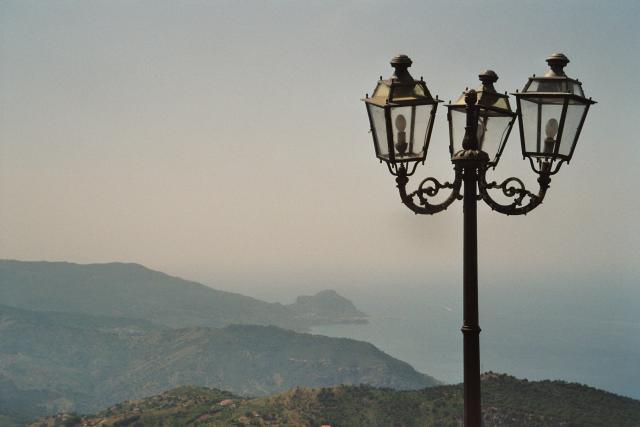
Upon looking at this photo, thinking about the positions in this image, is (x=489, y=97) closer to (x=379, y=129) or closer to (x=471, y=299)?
(x=379, y=129)

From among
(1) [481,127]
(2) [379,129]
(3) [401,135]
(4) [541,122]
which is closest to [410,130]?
(3) [401,135]

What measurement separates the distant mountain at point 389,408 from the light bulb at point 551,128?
55648 millimetres

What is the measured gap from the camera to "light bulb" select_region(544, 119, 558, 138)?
13.7 ft

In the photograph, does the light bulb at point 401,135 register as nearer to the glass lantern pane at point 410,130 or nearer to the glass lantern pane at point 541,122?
the glass lantern pane at point 410,130

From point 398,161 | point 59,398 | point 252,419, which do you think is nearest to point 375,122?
point 398,161

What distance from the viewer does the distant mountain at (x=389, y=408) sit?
58.6m

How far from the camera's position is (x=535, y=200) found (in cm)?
429

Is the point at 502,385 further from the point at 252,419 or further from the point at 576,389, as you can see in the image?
the point at 252,419

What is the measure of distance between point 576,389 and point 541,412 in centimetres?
578

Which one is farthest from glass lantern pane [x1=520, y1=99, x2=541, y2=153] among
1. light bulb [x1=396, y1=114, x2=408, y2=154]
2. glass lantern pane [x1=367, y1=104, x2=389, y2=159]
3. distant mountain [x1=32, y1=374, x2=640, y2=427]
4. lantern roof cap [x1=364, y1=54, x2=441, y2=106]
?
distant mountain [x1=32, y1=374, x2=640, y2=427]

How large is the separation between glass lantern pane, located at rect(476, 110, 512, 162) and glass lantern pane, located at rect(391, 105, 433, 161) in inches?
22.2

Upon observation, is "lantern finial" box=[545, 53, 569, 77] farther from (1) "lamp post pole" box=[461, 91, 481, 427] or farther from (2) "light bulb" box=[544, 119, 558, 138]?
(1) "lamp post pole" box=[461, 91, 481, 427]

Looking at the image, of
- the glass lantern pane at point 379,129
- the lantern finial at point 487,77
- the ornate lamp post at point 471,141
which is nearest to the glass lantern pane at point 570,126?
the ornate lamp post at point 471,141

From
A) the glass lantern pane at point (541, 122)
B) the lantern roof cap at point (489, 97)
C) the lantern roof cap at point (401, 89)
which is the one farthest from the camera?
the lantern roof cap at point (489, 97)
